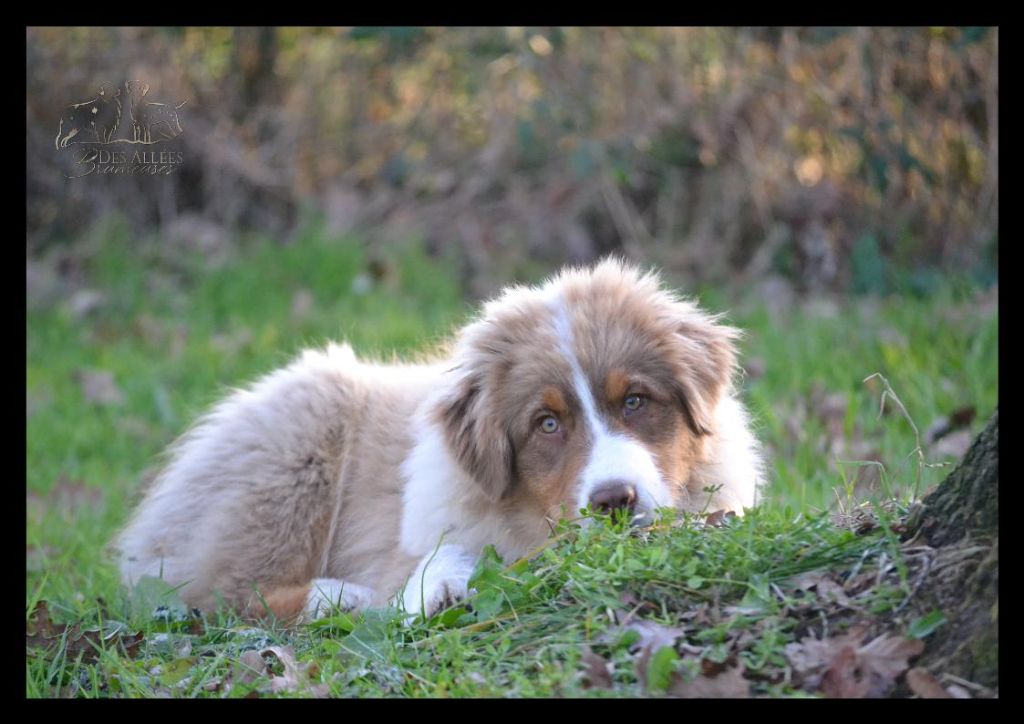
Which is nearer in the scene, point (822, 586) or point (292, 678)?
point (822, 586)

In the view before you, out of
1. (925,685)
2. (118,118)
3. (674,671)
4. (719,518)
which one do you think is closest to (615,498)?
(719,518)

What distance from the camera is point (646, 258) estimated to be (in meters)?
10.5

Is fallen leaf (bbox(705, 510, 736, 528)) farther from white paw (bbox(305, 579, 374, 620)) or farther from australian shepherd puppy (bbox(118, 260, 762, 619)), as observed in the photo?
white paw (bbox(305, 579, 374, 620))

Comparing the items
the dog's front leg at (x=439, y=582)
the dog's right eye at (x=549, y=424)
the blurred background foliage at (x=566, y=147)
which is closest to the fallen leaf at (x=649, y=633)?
the dog's front leg at (x=439, y=582)

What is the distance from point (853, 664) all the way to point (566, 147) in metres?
8.03

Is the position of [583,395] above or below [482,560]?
above

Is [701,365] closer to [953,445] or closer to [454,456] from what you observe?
[454,456]

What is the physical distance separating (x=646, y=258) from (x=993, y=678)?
25.1ft

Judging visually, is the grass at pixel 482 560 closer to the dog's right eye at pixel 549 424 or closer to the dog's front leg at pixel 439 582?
the dog's front leg at pixel 439 582

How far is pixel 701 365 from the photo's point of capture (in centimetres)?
489

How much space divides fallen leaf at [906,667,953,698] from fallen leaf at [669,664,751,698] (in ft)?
1.39

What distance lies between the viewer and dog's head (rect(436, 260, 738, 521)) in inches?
180
